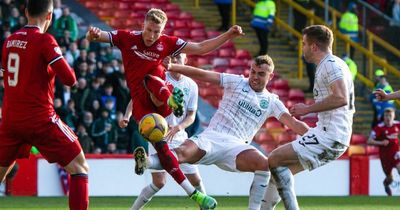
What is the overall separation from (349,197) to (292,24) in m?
8.41

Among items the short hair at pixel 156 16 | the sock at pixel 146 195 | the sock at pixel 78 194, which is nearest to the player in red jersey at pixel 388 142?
the sock at pixel 146 195

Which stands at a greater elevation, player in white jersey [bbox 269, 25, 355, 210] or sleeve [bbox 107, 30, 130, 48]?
sleeve [bbox 107, 30, 130, 48]

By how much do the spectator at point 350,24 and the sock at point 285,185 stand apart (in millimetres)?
15644

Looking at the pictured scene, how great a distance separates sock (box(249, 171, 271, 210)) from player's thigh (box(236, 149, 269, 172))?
0.07 m

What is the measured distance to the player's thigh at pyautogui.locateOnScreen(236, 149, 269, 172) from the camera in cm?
1280

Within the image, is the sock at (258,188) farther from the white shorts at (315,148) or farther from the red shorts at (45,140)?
the red shorts at (45,140)

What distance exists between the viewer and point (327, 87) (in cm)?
1204

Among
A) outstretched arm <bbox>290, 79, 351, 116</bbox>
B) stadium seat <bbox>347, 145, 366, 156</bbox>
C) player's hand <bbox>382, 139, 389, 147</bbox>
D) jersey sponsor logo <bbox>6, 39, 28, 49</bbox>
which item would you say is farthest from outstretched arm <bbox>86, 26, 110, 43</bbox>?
stadium seat <bbox>347, 145, 366, 156</bbox>

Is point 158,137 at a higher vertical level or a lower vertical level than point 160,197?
higher

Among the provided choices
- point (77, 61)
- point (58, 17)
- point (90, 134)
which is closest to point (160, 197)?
point (90, 134)

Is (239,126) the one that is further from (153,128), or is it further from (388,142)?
(388,142)

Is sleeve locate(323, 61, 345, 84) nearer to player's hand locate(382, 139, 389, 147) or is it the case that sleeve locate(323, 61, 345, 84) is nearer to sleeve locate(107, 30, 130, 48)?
sleeve locate(107, 30, 130, 48)

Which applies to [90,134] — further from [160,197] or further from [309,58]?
[309,58]

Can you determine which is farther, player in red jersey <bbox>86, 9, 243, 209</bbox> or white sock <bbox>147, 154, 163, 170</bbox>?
player in red jersey <bbox>86, 9, 243, 209</bbox>
